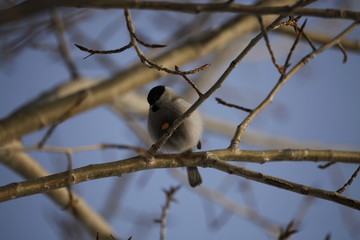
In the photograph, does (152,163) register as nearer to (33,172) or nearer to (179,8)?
(179,8)

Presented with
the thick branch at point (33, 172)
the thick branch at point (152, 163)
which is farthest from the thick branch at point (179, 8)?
the thick branch at point (33, 172)

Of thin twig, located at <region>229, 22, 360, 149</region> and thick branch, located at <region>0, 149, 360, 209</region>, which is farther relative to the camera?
thin twig, located at <region>229, 22, 360, 149</region>

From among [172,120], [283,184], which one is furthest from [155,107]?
[283,184]

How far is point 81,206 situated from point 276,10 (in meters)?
1.90

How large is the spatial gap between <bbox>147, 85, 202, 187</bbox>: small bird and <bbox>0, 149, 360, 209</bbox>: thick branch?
59 centimetres

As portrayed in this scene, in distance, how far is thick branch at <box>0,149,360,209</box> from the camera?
4.71ft

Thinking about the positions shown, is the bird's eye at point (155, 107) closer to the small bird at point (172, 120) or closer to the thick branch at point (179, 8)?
the small bird at point (172, 120)

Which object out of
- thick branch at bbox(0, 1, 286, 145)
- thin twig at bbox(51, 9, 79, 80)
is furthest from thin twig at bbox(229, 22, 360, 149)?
thin twig at bbox(51, 9, 79, 80)

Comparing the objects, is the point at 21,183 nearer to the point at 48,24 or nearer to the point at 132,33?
the point at 132,33

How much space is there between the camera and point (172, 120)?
7.41 ft

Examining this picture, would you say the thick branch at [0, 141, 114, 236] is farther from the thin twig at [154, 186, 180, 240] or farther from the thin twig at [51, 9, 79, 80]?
the thin twig at [51, 9, 79, 80]

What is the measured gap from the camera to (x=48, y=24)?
2.11m

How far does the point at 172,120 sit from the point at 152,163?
686 mm

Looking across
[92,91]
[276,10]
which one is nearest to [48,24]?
[92,91]
